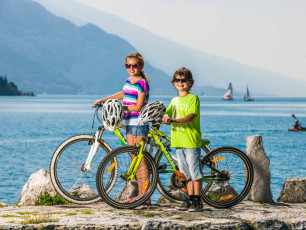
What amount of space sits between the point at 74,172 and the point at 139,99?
5.06 feet

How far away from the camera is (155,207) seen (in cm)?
739

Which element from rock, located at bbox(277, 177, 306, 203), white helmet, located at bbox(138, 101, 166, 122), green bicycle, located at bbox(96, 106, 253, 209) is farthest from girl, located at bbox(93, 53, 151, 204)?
rock, located at bbox(277, 177, 306, 203)

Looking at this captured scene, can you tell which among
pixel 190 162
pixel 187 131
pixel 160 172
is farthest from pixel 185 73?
pixel 160 172

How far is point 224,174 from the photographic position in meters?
7.61

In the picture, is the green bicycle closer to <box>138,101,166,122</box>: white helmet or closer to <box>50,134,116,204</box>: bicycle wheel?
<box>138,101,166,122</box>: white helmet

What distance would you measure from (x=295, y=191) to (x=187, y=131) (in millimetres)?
2517

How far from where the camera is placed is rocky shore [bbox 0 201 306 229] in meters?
6.14

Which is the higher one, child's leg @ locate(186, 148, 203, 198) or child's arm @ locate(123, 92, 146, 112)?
child's arm @ locate(123, 92, 146, 112)

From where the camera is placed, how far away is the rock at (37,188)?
814 centimetres

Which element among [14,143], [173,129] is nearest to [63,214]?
[173,129]

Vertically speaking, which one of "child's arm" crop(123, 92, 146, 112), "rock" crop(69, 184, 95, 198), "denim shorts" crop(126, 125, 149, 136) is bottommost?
"rock" crop(69, 184, 95, 198)

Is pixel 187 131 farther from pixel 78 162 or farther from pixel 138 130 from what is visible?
pixel 78 162

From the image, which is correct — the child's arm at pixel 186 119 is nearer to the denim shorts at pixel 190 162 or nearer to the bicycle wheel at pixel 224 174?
the denim shorts at pixel 190 162

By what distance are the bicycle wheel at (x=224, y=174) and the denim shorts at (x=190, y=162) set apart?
1.18ft
